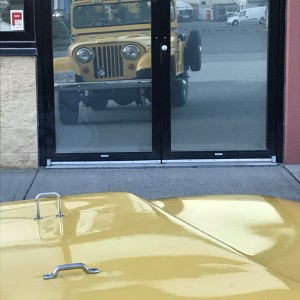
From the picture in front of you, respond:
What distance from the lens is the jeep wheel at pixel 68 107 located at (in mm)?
7586

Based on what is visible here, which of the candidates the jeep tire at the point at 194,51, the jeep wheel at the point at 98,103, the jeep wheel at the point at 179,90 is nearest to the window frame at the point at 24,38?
the jeep wheel at the point at 98,103

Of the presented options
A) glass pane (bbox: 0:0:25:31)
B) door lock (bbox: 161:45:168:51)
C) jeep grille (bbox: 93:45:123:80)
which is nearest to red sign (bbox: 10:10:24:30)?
glass pane (bbox: 0:0:25:31)

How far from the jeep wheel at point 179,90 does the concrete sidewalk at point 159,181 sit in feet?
2.37

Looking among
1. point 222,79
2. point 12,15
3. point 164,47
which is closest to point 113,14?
point 164,47

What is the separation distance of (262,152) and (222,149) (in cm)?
45

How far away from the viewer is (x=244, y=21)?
7449 mm

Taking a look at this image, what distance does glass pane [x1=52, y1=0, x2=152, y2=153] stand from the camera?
7.41m

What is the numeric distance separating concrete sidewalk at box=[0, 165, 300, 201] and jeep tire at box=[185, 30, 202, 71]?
1.13m

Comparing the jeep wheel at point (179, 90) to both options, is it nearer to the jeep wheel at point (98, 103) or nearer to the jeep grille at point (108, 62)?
the jeep grille at point (108, 62)

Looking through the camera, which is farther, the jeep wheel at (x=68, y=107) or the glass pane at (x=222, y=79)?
the jeep wheel at (x=68, y=107)

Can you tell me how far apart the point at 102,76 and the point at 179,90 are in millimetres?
872

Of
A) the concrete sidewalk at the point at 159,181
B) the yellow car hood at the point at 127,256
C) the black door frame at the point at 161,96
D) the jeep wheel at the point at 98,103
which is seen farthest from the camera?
the jeep wheel at the point at 98,103

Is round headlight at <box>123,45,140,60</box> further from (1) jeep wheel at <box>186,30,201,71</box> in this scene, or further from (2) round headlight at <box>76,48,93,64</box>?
(1) jeep wheel at <box>186,30,201,71</box>

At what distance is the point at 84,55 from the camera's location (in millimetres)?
7527
